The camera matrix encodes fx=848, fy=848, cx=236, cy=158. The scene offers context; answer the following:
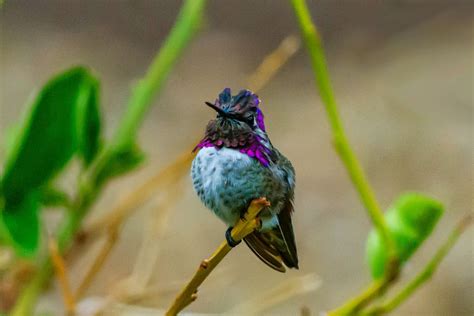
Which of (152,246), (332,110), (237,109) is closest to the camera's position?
(237,109)

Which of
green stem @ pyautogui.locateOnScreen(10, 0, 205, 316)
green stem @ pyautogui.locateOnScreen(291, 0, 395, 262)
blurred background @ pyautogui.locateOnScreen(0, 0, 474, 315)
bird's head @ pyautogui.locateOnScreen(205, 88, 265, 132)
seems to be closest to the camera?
bird's head @ pyautogui.locateOnScreen(205, 88, 265, 132)

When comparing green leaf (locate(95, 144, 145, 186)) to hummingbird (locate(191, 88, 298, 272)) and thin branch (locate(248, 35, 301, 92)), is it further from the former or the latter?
hummingbird (locate(191, 88, 298, 272))

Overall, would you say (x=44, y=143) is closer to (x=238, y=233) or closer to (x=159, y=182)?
(x=159, y=182)

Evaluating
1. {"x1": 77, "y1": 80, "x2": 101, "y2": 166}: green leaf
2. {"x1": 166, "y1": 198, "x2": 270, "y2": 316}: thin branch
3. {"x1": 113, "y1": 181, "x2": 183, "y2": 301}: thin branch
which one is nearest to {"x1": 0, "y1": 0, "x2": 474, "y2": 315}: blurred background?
{"x1": 113, "y1": 181, "x2": 183, "y2": 301}: thin branch

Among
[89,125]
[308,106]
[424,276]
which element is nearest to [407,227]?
[424,276]

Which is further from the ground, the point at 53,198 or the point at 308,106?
the point at 308,106

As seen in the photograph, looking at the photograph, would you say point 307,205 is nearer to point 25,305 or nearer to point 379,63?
point 379,63

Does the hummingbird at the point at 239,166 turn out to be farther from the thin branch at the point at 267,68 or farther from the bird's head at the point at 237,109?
the thin branch at the point at 267,68

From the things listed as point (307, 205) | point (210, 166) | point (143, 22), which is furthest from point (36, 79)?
point (210, 166)
